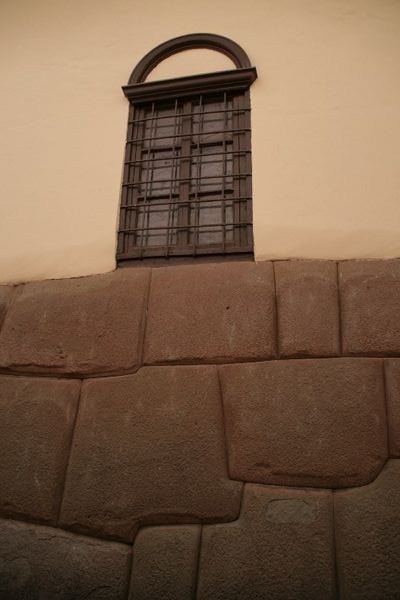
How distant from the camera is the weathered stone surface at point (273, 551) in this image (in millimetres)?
1435

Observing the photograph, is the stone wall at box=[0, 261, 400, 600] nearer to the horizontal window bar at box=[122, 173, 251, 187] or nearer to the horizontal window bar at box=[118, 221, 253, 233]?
the horizontal window bar at box=[118, 221, 253, 233]

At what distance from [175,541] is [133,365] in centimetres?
76

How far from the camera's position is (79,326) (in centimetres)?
201

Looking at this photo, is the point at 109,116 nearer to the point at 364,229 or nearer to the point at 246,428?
the point at 364,229

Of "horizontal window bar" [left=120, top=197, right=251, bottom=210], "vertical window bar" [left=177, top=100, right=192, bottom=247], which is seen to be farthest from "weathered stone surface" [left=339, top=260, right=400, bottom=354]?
"vertical window bar" [left=177, top=100, right=192, bottom=247]

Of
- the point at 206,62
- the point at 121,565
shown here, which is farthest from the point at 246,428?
the point at 206,62

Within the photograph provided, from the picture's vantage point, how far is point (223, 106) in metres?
2.48

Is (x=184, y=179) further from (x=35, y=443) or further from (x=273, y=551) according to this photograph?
(x=273, y=551)

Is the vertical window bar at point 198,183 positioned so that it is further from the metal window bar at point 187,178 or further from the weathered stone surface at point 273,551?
the weathered stone surface at point 273,551

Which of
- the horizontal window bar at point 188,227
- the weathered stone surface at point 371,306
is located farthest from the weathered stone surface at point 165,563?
the horizontal window bar at point 188,227

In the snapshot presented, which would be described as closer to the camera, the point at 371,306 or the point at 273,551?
the point at 273,551

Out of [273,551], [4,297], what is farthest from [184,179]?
[273,551]

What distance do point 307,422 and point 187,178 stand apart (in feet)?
5.12

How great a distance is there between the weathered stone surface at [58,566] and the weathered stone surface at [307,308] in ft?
3.74
